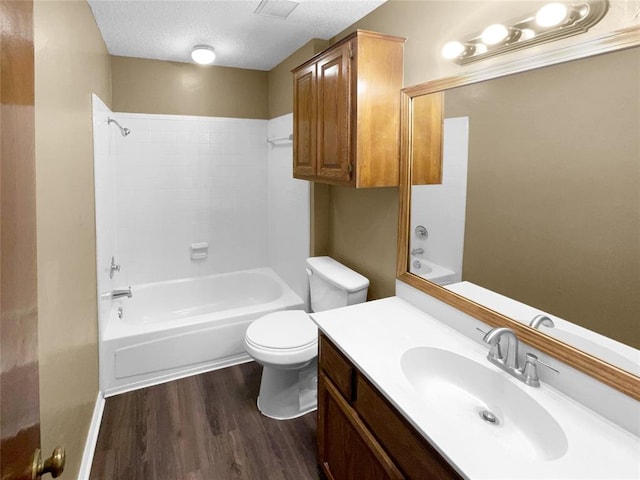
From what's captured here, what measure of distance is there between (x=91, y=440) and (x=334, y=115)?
211 centimetres

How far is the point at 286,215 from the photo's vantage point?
332 centimetres

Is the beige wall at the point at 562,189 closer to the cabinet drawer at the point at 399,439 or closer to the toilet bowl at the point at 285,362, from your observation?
the cabinet drawer at the point at 399,439

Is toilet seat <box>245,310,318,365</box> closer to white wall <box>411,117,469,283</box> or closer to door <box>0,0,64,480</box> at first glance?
white wall <box>411,117,469,283</box>

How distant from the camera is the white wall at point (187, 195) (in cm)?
324

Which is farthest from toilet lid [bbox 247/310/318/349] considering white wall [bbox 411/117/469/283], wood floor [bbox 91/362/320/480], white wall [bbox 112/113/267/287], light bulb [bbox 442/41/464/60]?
light bulb [bbox 442/41/464/60]

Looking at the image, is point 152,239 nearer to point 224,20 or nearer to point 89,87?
point 89,87

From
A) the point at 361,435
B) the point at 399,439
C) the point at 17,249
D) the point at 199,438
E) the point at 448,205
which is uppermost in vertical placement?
the point at 448,205

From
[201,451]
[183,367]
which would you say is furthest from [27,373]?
[183,367]

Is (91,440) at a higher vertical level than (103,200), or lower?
lower

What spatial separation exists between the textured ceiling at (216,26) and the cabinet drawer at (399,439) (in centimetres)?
192

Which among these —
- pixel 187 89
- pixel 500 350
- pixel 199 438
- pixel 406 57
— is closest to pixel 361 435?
pixel 500 350

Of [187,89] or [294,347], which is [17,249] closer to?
[294,347]

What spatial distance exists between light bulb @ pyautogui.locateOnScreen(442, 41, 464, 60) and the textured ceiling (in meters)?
0.60

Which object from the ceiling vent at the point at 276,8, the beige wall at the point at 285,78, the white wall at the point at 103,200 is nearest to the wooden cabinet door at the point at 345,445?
the white wall at the point at 103,200
